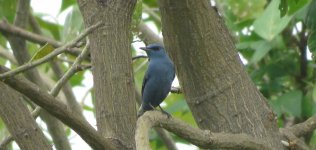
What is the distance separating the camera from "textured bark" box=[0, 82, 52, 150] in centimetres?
350

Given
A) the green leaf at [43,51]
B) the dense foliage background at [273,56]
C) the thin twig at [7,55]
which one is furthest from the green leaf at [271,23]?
the thin twig at [7,55]

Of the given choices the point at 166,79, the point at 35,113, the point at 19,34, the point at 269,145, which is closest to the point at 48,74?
the point at 19,34

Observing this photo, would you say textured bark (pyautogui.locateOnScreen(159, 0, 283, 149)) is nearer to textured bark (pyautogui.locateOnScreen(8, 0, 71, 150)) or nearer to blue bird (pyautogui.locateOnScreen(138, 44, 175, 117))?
blue bird (pyautogui.locateOnScreen(138, 44, 175, 117))

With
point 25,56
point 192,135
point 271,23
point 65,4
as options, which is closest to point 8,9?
point 25,56

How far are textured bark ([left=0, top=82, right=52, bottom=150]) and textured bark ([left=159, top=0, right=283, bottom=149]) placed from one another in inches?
29.7

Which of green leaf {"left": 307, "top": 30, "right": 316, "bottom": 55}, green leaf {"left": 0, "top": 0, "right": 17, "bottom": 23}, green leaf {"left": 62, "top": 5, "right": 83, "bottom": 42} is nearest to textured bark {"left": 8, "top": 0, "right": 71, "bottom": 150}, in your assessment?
green leaf {"left": 0, "top": 0, "right": 17, "bottom": 23}

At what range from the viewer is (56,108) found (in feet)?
10.2

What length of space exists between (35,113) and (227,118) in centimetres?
88

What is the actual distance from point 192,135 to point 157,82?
1.61 m

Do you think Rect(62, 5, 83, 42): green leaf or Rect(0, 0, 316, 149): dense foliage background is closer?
Rect(0, 0, 316, 149): dense foliage background

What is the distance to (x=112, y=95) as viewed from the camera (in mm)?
3564

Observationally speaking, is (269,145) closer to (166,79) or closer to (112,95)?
(112,95)

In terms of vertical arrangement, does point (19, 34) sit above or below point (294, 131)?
above

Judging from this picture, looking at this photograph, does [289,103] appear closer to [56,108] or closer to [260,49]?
[260,49]
